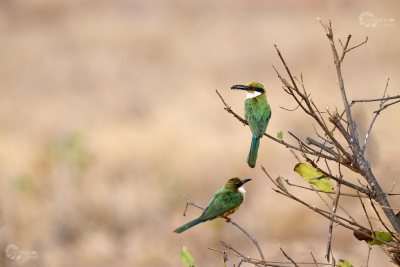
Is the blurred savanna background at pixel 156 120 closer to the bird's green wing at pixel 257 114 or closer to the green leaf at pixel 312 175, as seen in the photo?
the green leaf at pixel 312 175

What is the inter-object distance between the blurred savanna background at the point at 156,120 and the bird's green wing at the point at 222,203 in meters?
0.46

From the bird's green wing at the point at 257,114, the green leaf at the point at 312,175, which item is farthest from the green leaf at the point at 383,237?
the bird's green wing at the point at 257,114

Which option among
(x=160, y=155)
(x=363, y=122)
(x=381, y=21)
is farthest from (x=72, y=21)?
(x=381, y=21)

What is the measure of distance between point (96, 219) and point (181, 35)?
39.3ft

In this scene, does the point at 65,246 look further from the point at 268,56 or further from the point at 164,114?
the point at 268,56

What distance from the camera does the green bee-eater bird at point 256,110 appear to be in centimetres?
333

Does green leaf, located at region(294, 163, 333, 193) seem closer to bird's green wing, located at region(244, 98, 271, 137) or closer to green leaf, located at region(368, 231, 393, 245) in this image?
green leaf, located at region(368, 231, 393, 245)

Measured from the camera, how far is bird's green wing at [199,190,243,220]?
11.1ft

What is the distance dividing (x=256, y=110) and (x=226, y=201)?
427 mm

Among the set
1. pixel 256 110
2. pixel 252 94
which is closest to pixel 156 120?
pixel 252 94

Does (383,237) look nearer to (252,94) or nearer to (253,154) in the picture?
(253,154)

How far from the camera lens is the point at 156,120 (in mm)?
13648

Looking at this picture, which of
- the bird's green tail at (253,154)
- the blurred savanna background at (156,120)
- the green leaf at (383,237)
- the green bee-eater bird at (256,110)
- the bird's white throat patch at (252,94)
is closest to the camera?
the green leaf at (383,237)

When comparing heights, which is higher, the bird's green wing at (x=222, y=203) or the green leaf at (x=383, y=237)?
the bird's green wing at (x=222, y=203)
